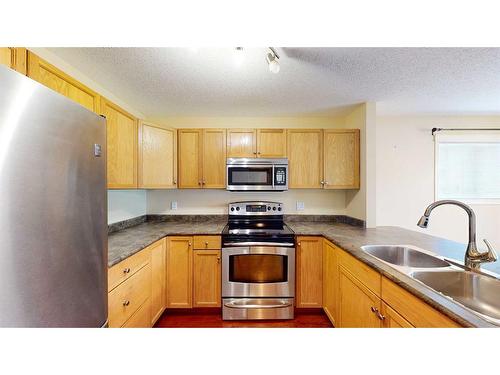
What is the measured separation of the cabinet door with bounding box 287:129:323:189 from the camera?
2672 millimetres

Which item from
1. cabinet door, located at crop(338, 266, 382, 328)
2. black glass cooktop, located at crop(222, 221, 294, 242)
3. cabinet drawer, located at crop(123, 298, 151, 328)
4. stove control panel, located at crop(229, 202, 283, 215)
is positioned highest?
stove control panel, located at crop(229, 202, 283, 215)

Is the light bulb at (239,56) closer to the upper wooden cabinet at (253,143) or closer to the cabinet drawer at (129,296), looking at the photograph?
the upper wooden cabinet at (253,143)

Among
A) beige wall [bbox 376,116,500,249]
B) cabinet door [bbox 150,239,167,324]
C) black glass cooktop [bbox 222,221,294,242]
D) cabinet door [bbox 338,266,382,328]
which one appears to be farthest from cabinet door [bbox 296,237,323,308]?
cabinet door [bbox 150,239,167,324]

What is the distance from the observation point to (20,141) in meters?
0.56

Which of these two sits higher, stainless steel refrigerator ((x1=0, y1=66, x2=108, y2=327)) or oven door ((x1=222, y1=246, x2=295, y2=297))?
stainless steel refrigerator ((x1=0, y1=66, x2=108, y2=327))

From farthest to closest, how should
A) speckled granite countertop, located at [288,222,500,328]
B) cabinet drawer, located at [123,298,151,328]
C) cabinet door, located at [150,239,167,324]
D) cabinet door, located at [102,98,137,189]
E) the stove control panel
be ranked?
1. the stove control panel
2. cabinet door, located at [150,239,167,324]
3. cabinet door, located at [102,98,137,189]
4. cabinet drawer, located at [123,298,151,328]
5. speckled granite countertop, located at [288,222,500,328]

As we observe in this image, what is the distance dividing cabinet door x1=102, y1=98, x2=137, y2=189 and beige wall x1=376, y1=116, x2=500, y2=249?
10.0ft

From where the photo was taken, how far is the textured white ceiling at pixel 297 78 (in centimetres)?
154

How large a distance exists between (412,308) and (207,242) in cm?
178

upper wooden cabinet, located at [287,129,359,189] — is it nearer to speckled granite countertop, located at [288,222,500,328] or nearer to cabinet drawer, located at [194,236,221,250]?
speckled granite countertop, located at [288,222,500,328]

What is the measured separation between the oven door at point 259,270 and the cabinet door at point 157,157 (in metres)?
1.07
